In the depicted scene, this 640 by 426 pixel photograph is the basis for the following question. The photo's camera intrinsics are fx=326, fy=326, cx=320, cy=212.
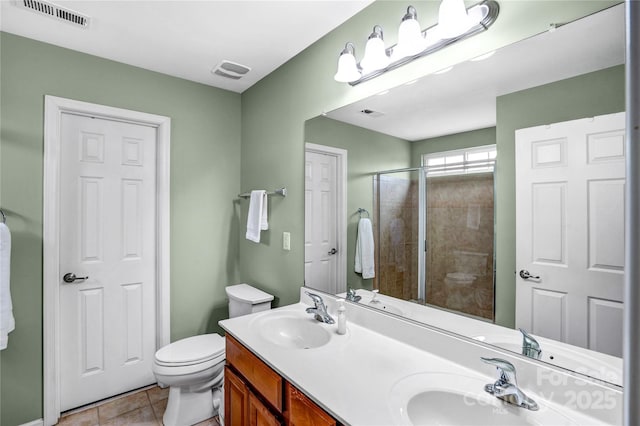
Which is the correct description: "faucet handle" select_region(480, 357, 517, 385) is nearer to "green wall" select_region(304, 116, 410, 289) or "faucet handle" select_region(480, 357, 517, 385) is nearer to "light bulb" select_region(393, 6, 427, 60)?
"green wall" select_region(304, 116, 410, 289)

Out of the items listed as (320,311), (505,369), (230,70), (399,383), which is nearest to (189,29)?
(230,70)

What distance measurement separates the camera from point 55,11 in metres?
1.69

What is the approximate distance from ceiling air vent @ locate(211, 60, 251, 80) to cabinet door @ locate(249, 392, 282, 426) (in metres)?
2.02

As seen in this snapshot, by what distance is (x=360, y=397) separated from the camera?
3.25 ft

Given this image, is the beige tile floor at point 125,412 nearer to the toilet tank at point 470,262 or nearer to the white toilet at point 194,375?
the white toilet at point 194,375

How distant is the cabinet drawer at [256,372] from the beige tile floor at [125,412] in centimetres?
89

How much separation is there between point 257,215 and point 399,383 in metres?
1.58

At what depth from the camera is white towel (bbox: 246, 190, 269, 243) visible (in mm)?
2328

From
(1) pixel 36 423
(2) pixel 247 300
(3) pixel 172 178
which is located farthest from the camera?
(3) pixel 172 178

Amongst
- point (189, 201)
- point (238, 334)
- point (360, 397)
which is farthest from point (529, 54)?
point (189, 201)

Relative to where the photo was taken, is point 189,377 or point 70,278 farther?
point 70,278

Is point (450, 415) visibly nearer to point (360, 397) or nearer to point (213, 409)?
→ point (360, 397)

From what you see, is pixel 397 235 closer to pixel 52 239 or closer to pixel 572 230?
pixel 572 230

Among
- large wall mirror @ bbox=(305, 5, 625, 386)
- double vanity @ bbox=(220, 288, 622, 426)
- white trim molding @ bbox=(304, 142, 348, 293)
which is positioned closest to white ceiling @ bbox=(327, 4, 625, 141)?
large wall mirror @ bbox=(305, 5, 625, 386)
